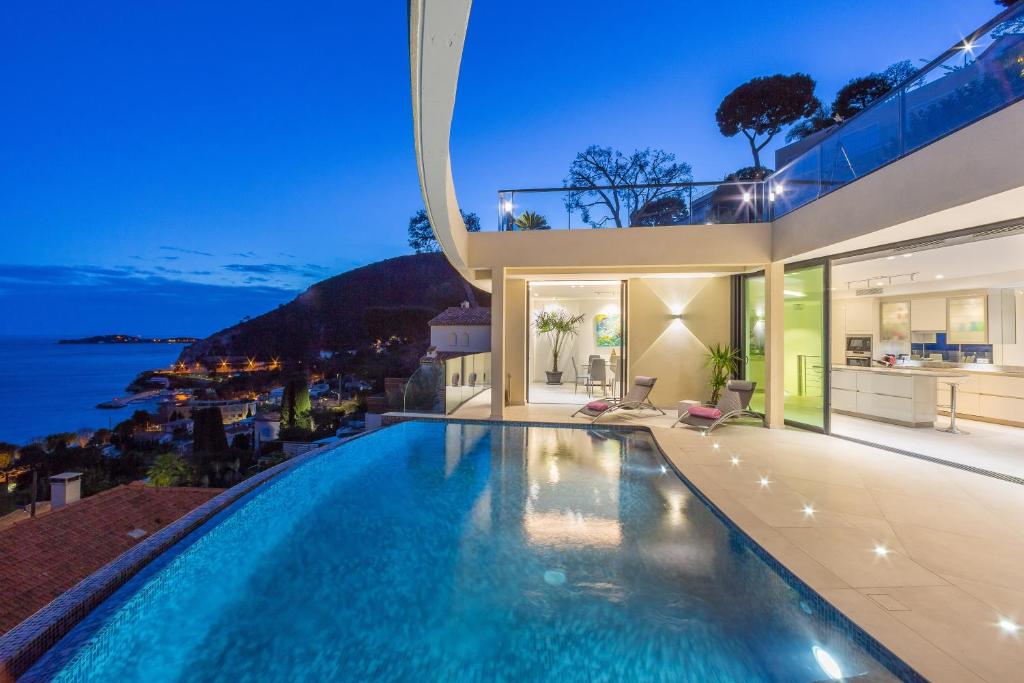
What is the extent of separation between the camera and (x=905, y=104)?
5.75 meters

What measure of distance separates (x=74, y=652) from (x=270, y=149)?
57.3 meters

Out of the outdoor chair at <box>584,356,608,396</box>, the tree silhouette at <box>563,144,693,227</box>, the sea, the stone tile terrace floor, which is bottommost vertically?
the sea

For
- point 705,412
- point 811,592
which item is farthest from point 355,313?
point 811,592

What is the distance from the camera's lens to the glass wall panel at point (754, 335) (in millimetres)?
9398

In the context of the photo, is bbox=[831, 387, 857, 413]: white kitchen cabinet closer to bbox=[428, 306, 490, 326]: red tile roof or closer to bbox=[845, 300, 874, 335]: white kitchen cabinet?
bbox=[845, 300, 874, 335]: white kitchen cabinet

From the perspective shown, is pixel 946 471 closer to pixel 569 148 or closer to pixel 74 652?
pixel 74 652

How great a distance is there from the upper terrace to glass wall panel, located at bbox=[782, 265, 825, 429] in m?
0.64

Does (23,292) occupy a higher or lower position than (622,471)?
higher

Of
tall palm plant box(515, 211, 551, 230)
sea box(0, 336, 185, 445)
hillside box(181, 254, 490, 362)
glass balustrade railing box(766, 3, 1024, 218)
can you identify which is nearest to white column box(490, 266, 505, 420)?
tall palm plant box(515, 211, 551, 230)

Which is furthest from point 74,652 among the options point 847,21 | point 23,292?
point 23,292

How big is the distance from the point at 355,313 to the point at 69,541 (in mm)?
39226

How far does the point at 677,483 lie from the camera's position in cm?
583

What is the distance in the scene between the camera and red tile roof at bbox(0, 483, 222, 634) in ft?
18.9

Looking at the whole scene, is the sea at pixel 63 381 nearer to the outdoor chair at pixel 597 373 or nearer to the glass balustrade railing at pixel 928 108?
the outdoor chair at pixel 597 373
